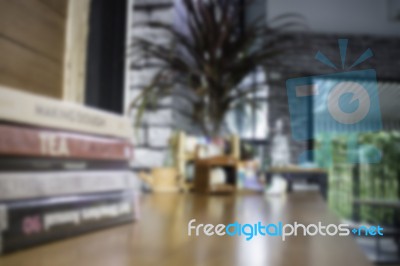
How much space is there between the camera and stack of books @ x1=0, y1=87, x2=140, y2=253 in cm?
→ 27

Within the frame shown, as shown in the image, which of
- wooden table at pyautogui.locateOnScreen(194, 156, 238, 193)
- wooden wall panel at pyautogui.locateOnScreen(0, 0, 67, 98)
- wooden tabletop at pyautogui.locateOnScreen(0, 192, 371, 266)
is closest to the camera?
wooden tabletop at pyautogui.locateOnScreen(0, 192, 371, 266)

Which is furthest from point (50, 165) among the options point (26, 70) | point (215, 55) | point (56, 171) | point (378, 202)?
point (215, 55)

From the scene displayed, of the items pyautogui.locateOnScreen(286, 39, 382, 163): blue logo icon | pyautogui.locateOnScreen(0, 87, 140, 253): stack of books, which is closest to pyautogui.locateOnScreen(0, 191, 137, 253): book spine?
pyautogui.locateOnScreen(0, 87, 140, 253): stack of books

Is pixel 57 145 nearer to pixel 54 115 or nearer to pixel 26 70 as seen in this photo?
pixel 54 115

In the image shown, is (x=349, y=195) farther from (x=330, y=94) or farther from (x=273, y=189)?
(x=273, y=189)

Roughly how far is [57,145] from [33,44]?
0.48 m

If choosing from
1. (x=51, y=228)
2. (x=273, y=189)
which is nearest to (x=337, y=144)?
(x=51, y=228)

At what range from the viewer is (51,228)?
0.29 meters

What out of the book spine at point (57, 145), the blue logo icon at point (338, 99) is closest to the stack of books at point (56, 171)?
the book spine at point (57, 145)

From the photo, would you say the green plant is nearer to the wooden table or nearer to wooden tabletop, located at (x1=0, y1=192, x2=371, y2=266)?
the wooden table

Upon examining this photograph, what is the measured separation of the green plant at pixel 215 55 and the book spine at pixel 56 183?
650 mm

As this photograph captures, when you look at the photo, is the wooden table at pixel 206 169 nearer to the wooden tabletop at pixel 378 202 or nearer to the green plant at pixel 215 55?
the green plant at pixel 215 55

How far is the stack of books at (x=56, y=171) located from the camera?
0.87ft

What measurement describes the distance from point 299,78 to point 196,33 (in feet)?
2.61
